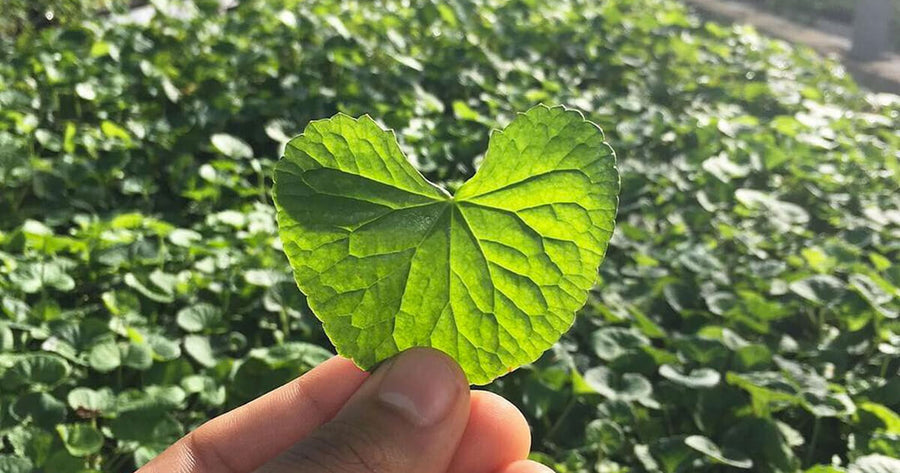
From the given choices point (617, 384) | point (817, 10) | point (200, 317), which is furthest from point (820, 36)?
point (200, 317)

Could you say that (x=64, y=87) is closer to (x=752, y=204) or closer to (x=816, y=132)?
(x=752, y=204)

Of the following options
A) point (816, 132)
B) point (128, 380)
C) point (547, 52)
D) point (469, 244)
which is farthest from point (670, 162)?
point (469, 244)

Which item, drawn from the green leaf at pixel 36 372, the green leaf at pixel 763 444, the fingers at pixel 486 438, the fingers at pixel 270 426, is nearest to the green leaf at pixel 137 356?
the green leaf at pixel 36 372

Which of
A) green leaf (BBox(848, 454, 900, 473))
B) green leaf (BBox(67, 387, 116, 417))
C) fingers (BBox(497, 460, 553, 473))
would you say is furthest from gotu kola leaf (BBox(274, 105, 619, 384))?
green leaf (BBox(848, 454, 900, 473))

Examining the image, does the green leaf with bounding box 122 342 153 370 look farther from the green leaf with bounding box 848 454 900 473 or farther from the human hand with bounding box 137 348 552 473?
the green leaf with bounding box 848 454 900 473

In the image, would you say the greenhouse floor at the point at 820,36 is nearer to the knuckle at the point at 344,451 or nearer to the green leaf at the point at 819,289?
the green leaf at the point at 819,289
